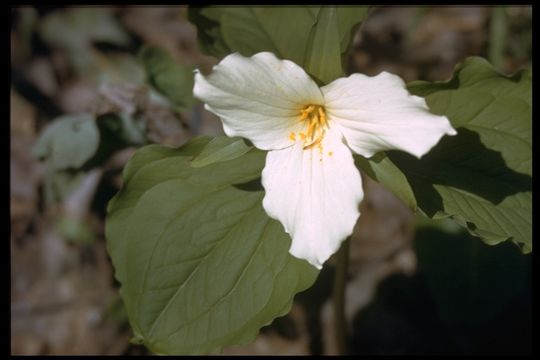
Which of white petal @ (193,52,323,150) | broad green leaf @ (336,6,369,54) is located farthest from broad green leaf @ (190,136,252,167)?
broad green leaf @ (336,6,369,54)

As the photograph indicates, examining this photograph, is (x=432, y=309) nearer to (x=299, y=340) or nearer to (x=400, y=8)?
(x=299, y=340)

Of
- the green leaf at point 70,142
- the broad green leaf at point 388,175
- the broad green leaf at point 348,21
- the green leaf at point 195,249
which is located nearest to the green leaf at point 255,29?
the broad green leaf at point 348,21

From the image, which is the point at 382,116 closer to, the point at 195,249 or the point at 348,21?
the point at 348,21

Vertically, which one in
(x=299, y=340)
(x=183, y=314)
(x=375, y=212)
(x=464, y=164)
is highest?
(x=464, y=164)

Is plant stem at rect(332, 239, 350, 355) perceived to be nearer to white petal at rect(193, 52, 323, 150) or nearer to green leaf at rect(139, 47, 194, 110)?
white petal at rect(193, 52, 323, 150)

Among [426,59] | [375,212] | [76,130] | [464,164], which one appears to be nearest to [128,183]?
[76,130]

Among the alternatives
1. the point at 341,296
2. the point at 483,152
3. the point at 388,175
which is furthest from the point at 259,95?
the point at 341,296
